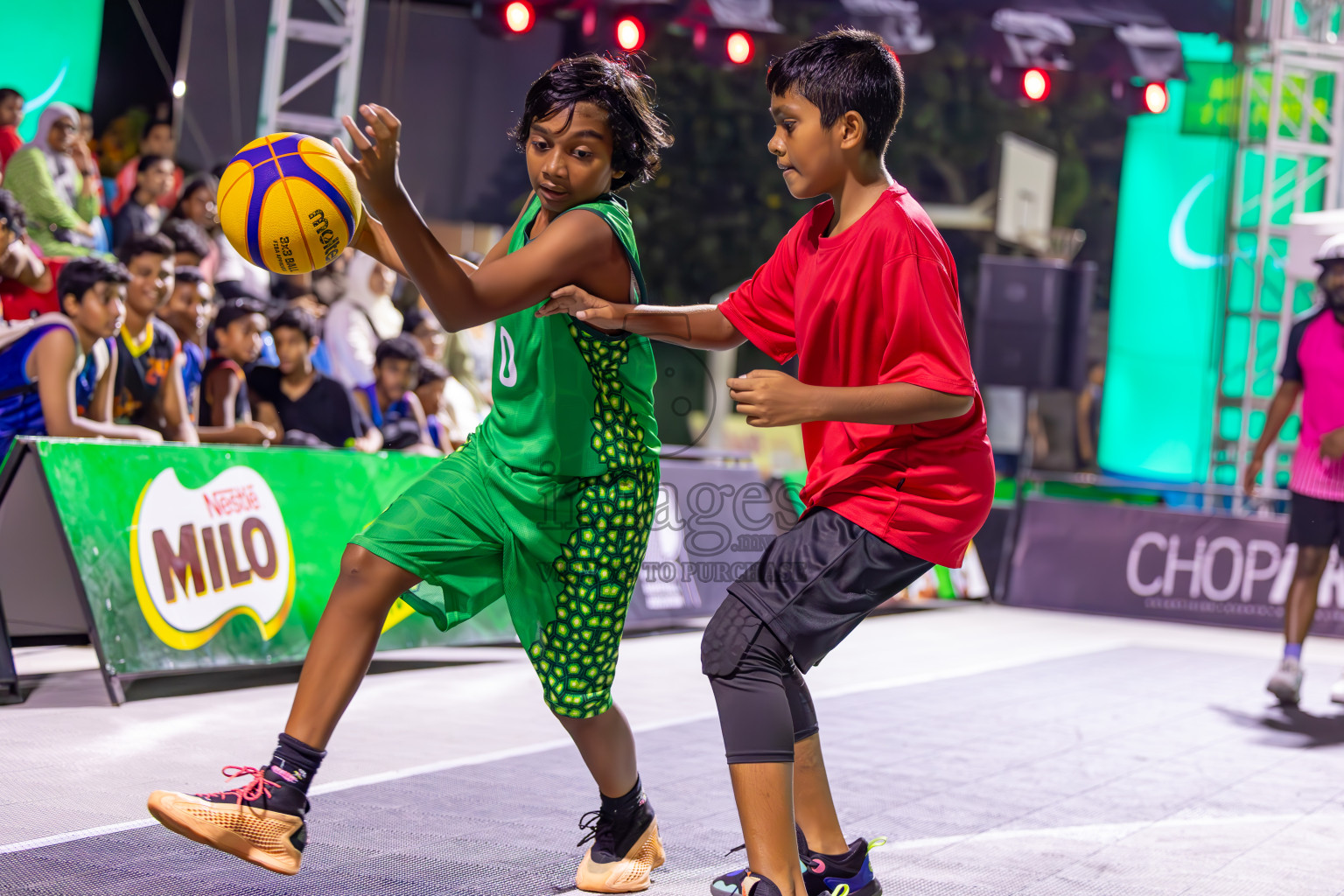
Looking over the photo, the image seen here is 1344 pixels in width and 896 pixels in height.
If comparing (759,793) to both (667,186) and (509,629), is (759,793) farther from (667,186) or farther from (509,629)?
(667,186)

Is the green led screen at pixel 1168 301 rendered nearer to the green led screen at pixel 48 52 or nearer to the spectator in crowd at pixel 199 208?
the spectator in crowd at pixel 199 208

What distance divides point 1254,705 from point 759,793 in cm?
544

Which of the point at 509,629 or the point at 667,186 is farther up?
the point at 667,186

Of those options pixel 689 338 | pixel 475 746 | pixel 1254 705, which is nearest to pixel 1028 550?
pixel 1254 705

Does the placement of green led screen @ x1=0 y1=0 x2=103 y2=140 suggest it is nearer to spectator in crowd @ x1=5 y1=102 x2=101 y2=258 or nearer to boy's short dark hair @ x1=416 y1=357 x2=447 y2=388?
spectator in crowd @ x1=5 y1=102 x2=101 y2=258

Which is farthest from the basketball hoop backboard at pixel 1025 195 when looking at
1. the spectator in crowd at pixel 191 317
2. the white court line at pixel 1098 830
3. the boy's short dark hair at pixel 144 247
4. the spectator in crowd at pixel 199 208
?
the white court line at pixel 1098 830

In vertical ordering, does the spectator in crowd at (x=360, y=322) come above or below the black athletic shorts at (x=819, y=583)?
above

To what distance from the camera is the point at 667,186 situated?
17797mm

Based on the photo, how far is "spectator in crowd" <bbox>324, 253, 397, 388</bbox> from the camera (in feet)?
30.9

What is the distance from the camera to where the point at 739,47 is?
1280cm

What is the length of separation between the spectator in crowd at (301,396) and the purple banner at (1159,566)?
6506 millimetres

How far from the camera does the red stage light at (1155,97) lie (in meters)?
13.9

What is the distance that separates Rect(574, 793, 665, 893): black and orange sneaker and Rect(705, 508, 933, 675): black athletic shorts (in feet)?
2.57

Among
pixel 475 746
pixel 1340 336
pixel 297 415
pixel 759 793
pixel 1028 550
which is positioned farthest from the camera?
pixel 1028 550
